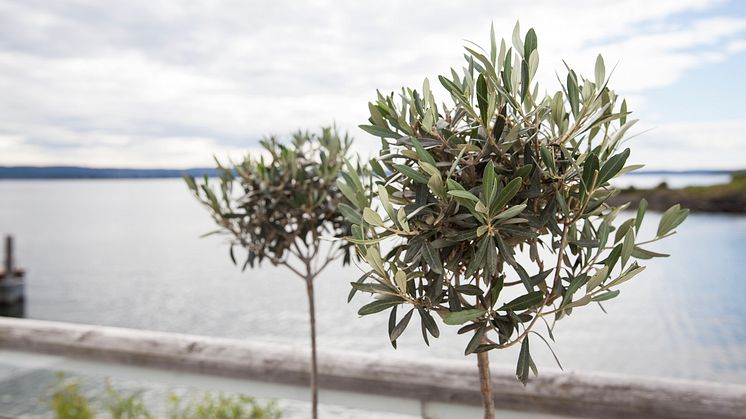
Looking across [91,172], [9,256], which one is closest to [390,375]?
[9,256]

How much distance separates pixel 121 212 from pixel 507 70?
2239 inches

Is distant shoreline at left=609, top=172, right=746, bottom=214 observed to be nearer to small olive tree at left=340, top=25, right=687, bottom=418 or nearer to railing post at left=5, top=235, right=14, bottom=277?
small olive tree at left=340, top=25, right=687, bottom=418

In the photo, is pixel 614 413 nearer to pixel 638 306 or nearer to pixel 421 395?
pixel 421 395

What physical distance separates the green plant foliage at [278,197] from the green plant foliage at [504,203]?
0.97 metres

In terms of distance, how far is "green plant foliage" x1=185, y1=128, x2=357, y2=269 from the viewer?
2031 mm

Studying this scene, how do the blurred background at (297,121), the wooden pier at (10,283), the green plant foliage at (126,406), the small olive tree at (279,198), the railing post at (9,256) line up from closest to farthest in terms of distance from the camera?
the small olive tree at (279,198)
the green plant foliage at (126,406)
the blurred background at (297,121)
the railing post at (9,256)
the wooden pier at (10,283)

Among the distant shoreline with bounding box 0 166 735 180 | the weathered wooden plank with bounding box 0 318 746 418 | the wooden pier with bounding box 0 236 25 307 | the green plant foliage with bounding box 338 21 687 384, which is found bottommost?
the wooden pier with bounding box 0 236 25 307

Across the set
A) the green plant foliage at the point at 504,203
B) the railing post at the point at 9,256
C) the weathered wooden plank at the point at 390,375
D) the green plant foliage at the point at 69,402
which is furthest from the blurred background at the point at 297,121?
the railing post at the point at 9,256

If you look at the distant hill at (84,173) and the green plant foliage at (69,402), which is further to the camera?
the distant hill at (84,173)

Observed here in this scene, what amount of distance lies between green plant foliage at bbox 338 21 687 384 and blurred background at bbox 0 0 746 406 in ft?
0.21

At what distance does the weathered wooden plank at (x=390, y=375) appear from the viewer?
2.21 m

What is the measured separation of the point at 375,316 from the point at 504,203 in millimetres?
16653

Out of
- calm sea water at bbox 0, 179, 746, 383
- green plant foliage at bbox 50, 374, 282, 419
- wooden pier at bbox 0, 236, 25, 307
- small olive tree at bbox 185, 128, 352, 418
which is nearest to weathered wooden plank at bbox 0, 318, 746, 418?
green plant foliage at bbox 50, 374, 282, 419

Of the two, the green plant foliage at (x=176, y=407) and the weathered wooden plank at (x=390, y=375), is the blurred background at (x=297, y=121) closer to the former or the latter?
the weathered wooden plank at (x=390, y=375)
